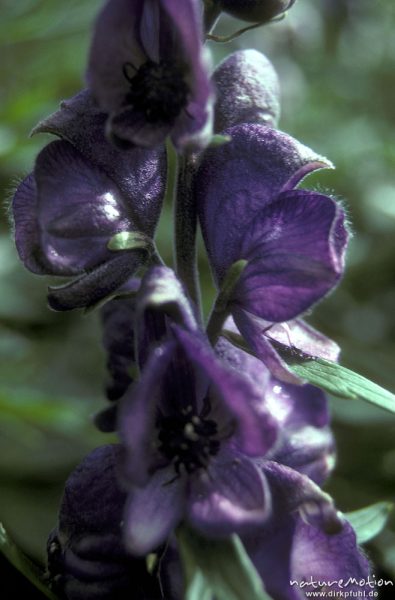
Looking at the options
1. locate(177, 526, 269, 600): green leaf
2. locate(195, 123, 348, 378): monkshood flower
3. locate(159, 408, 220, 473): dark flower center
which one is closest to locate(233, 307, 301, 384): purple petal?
locate(195, 123, 348, 378): monkshood flower

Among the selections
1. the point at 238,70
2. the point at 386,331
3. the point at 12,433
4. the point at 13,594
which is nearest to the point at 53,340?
the point at 12,433

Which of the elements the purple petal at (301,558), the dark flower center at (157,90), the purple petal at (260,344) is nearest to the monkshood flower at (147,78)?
the dark flower center at (157,90)

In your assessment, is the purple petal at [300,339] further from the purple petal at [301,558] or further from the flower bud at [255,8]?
the flower bud at [255,8]

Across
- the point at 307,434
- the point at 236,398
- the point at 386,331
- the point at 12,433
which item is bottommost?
the point at 386,331

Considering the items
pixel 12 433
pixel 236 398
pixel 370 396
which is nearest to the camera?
pixel 236 398

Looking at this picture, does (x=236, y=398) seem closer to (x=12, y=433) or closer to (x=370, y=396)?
(x=370, y=396)
